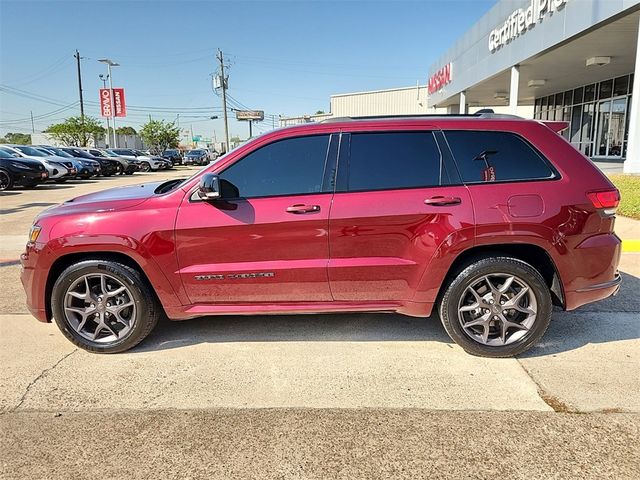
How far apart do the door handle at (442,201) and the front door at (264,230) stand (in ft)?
2.49

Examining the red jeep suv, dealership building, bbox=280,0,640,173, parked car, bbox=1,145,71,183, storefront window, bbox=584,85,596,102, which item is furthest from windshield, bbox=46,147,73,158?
storefront window, bbox=584,85,596,102

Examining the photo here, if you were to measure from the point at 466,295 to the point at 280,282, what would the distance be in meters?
1.46

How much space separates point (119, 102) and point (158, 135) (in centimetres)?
2083

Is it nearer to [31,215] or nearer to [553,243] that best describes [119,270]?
[553,243]

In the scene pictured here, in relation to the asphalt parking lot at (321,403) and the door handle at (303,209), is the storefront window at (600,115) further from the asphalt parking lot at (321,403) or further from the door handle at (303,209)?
the door handle at (303,209)

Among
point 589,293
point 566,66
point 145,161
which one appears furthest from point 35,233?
point 145,161

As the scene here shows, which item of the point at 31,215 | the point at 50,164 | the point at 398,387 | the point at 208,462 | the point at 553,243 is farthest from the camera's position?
the point at 50,164

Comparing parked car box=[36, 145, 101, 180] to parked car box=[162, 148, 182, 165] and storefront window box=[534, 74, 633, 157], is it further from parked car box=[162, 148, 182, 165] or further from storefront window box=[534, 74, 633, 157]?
storefront window box=[534, 74, 633, 157]

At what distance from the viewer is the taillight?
11.6 ft

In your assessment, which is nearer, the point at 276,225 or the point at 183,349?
the point at 276,225

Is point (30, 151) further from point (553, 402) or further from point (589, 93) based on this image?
point (589, 93)

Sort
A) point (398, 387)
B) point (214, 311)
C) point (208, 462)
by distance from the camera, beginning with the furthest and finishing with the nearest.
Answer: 1. point (214, 311)
2. point (398, 387)
3. point (208, 462)

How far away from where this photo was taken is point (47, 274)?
371 centimetres

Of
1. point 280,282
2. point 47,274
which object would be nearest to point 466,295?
point 280,282
